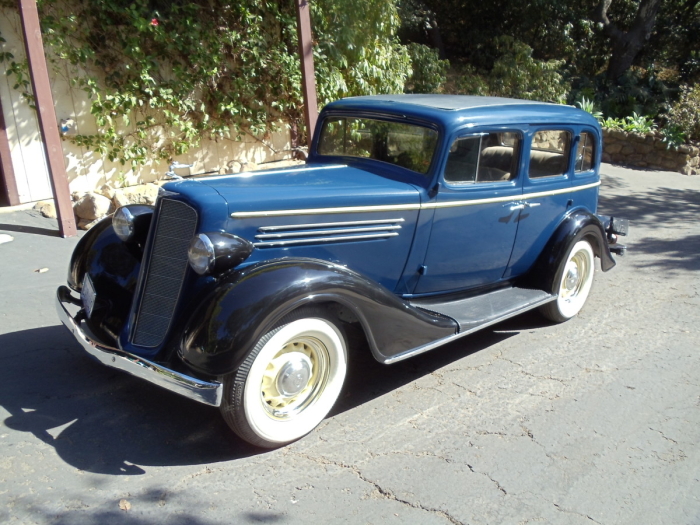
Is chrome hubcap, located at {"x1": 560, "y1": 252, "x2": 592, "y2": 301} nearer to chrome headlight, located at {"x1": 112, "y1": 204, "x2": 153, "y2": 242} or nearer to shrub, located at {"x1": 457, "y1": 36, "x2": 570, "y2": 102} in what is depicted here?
chrome headlight, located at {"x1": 112, "y1": 204, "x2": 153, "y2": 242}

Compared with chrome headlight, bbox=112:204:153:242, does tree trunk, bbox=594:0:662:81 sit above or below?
above

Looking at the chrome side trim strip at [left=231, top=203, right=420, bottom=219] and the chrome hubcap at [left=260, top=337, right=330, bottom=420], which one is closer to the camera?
the chrome hubcap at [left=260, top=337, right=330, bottom=420]

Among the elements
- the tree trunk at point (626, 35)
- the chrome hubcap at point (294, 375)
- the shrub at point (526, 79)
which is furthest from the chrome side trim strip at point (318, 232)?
the tree trunk at point (626, 35)

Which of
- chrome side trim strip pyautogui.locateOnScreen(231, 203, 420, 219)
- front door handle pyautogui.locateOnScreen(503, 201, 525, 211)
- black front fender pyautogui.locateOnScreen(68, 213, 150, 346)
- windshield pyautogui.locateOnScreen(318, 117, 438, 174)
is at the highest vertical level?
windshield pyautogui.locateOnScreen(318, 117, 438, 174)

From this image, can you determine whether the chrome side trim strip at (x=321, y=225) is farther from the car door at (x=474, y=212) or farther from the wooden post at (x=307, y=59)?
the wooden post at (x=307, y=59)

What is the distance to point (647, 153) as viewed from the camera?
37.1 ft

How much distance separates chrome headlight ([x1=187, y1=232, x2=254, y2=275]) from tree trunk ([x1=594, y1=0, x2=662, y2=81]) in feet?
44.0

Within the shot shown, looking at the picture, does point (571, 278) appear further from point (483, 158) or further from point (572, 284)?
point (483, 158)

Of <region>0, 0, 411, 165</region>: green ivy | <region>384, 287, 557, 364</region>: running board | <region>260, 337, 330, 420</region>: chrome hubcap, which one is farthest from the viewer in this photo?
<region>0, 0, 411, 165</region>: green ivy

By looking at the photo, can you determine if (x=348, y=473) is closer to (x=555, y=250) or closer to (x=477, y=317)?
(x=477, y=317)

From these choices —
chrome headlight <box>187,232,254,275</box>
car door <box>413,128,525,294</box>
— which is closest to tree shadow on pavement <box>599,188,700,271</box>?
car door <box>413,128,525,294</box>

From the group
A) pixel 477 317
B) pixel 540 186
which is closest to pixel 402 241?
pixel 477 317

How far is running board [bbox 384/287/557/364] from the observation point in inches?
151

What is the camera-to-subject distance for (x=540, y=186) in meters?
4.48
